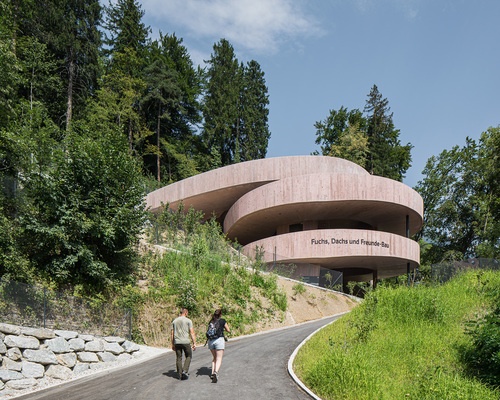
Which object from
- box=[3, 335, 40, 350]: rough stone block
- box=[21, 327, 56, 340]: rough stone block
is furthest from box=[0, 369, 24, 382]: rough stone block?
box=[21, 327, 56, 340]: rough stone block

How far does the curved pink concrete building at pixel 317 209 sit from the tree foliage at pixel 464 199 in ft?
34.7

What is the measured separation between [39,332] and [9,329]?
825 mm

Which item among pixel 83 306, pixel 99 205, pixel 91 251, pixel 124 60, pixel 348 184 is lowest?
pixel 83 306

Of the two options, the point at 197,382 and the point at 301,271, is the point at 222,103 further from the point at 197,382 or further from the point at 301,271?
the point at 197,382

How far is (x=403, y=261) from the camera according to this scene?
27266 millimetres

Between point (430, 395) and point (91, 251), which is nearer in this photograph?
point (430, 395)

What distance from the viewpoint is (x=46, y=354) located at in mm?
9766

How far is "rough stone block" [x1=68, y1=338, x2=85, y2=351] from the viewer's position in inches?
418

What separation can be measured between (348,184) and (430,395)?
19.0 m

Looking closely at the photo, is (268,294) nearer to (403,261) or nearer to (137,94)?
(403,261)

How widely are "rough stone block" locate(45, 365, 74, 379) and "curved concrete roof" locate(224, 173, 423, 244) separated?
17626 millimetres

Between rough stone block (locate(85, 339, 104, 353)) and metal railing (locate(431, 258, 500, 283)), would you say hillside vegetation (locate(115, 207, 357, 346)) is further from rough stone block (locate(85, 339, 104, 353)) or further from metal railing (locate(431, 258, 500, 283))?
metal railing (locate(431, 258, 500, 283))

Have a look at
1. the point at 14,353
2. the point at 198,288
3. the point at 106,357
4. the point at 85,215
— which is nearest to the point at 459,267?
the point at 198,288

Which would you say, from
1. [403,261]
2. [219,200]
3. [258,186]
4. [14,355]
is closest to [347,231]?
[403,261]
